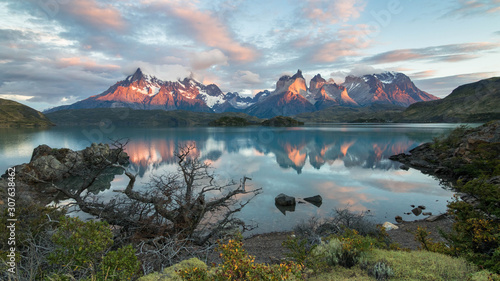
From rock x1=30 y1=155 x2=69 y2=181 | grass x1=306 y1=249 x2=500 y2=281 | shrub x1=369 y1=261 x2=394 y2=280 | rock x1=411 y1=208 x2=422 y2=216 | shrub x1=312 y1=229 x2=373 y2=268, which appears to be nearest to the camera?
grass x1=306 y1=249 x2=500 y2=281

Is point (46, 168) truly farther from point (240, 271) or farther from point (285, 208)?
point (240, 271)

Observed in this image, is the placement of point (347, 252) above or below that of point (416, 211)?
above

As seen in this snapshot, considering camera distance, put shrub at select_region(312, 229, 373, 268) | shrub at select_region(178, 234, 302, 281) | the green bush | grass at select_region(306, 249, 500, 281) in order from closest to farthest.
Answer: shrub at select_region(178, 234, 302, 281) → the green bush → grass at select_region(306, 249, 500, 281) → shrub at select_region(312, 229, 373, 268)

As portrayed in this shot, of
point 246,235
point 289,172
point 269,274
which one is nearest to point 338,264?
point 269,274

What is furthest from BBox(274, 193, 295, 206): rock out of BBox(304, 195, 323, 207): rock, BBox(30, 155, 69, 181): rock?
BBox(30, 155, 69, 181): rock

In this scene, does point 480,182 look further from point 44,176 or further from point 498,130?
point 44,176

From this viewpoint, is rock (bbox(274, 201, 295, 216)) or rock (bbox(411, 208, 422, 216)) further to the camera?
rock (bbox(274, 201, 295, 216))

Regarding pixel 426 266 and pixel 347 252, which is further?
pixel 347 252

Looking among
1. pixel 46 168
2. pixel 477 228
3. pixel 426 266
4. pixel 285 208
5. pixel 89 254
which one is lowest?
pixel 285 208

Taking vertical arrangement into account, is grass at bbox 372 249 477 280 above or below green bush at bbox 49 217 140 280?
below

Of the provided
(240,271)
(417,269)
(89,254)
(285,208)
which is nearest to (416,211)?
(285,208)

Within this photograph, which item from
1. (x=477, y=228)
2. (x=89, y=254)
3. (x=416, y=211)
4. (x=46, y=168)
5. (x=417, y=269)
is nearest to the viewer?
(x=89, y=254)

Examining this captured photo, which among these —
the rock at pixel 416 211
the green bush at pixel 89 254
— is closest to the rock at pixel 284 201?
the rock at pixel 416 211

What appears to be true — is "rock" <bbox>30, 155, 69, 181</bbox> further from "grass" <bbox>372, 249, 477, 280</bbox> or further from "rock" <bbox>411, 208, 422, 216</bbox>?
"rock" <bbox>411, 208, 422, 216</bbox>
